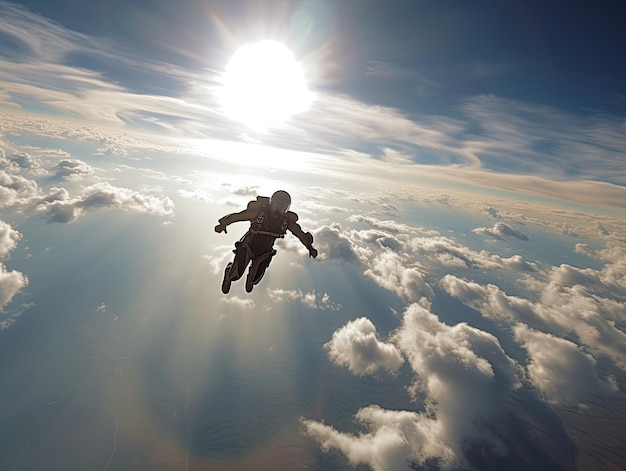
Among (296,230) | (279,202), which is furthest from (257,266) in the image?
(279,202)

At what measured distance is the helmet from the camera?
16.7ft

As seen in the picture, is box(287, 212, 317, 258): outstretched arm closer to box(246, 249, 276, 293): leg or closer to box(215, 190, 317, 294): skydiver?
box(215, 190, 317, 294): skydiver

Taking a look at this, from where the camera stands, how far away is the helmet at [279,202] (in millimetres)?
5083

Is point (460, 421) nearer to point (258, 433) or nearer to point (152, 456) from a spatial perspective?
point (258, 433)

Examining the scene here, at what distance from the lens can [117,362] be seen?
581 ft

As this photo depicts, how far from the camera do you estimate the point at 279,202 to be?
5070 mm

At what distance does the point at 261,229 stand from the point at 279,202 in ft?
2.61

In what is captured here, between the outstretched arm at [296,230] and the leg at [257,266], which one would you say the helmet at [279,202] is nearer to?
the outstretched arm at [296,230]

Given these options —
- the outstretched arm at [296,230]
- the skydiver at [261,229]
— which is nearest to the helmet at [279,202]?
the skydiver at [261,229]

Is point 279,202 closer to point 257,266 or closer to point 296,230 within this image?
point 296,230

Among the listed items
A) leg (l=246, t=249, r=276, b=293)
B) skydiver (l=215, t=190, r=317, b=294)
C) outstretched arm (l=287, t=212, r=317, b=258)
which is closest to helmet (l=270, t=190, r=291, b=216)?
skydiver (l=215, t=190, r=317, b=294)

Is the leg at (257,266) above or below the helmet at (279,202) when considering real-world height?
below

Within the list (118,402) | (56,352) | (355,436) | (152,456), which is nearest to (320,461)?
(355,436)

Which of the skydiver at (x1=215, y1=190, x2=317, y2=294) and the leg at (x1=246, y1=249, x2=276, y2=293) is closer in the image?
the skydiver at (x1=215, y1=190, x2=317, y2=294)
